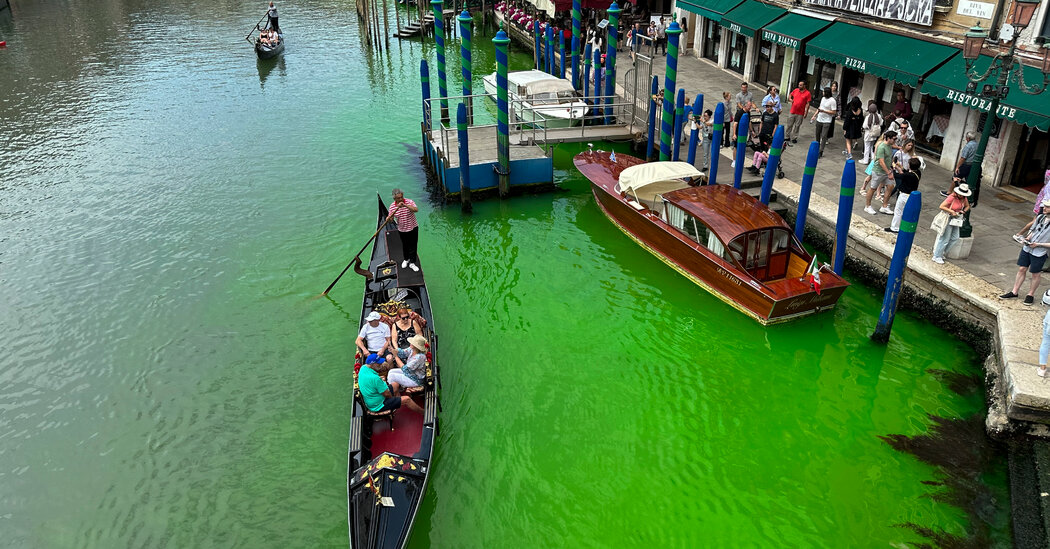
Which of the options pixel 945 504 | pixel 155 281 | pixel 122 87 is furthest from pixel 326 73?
pixel 945 504

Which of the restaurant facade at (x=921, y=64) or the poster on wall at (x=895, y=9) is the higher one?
the poster on wall at (x=895, y=9)

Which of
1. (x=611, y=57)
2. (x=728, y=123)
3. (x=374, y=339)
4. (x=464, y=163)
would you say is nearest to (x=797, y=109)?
(x=728, y=123)

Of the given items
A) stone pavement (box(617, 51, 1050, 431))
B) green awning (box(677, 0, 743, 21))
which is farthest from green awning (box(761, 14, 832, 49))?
stone pavement (box(617, 51, 1050, 431))

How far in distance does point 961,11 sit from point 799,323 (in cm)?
800

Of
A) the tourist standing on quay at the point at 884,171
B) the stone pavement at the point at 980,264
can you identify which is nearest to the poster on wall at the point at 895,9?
the stone pavement at the point at 980,264

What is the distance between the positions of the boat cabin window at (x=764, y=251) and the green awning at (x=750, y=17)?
457 inches

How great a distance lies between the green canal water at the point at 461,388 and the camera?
8.38 meters

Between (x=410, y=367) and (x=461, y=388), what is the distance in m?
1.53

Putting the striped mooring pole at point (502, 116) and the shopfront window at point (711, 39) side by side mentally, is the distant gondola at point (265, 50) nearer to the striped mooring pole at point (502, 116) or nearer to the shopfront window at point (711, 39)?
the shopfront window at point (711, 39)

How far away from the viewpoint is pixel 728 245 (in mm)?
11516

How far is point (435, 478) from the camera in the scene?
888cm

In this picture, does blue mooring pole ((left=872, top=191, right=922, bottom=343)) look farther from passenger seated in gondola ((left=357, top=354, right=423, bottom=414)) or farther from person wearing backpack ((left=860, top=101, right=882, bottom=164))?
passenger seated in gondola ((left=357, top=354, right=423, bottom=414))

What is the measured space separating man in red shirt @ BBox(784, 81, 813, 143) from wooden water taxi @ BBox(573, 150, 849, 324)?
4487 mm

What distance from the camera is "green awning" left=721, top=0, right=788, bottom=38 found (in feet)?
68.6
